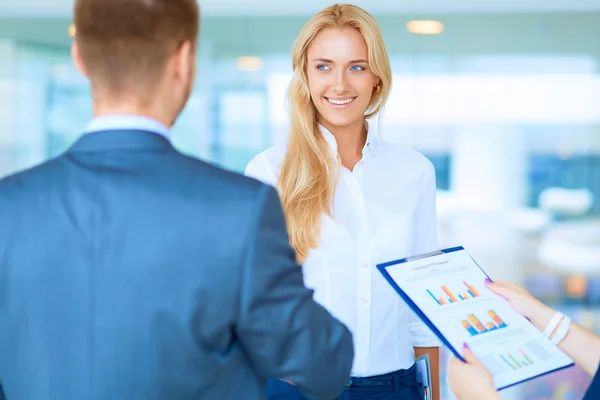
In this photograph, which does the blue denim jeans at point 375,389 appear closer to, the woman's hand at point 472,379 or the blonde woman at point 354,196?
the blonde woman at point 354,196

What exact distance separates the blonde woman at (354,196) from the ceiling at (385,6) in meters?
2.33

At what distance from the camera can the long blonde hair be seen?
87.7 inches

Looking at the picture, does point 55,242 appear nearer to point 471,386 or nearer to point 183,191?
point 183,191

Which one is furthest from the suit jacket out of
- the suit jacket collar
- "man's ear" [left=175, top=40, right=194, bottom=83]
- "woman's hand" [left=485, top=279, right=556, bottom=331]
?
"woman's hand" [left=485, top=279, right=556, bottom=331]

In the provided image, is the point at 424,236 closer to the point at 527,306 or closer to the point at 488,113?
the point at 527,306

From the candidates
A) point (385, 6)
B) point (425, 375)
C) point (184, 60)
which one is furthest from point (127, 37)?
point (385, 6)

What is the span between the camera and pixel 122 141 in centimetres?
123

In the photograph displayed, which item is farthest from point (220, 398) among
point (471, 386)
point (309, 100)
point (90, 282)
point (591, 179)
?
point (591, 179)

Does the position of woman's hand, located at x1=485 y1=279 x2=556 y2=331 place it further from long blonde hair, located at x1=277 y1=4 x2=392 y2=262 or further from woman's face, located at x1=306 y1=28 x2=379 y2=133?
woman's face, located at x1=306 y1=28 x2=379 y2=133

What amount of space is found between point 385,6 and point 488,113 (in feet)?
2.93

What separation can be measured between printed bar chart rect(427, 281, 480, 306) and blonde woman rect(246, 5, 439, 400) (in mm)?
535

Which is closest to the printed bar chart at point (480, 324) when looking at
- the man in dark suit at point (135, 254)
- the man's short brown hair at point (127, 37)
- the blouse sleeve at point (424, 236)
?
the man in dark suit at point (135, 254)

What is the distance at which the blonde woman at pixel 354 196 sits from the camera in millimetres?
2188

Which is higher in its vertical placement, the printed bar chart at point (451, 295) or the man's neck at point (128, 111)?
→ the man's neck at point (128, 111)
